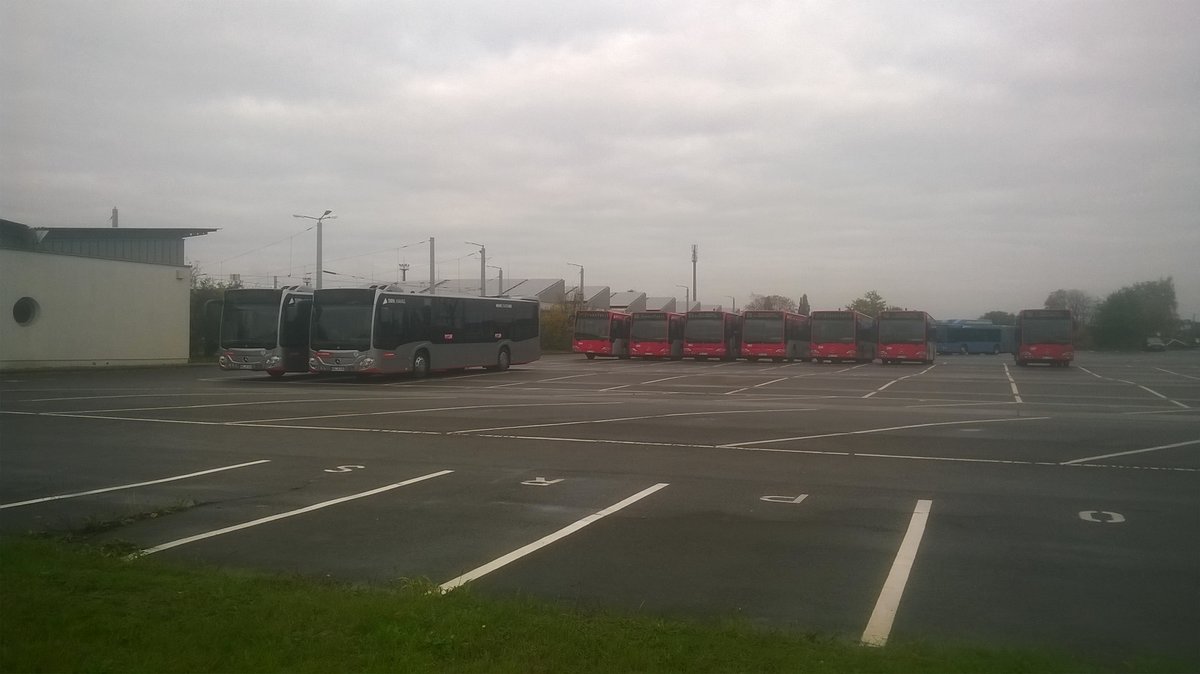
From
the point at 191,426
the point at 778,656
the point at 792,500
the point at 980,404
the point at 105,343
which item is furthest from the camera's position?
the point at 105,343

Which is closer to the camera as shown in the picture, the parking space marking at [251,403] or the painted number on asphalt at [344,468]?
the painted number on asphalt at [344,468]

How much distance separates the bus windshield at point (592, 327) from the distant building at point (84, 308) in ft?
72.8

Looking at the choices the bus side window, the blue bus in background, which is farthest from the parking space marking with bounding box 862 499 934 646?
the blue bus in background

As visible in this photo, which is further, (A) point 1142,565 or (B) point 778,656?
(A) point 1142,565

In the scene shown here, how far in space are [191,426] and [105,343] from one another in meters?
23.1

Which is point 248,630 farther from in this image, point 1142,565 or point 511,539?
point 1142,565

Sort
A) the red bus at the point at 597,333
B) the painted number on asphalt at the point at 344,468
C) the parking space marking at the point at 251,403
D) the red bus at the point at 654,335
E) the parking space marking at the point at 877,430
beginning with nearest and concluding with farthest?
the painted number on asphalt at the point at 344,468 < the parking space marking at the point at 877,430 < the parking space marking at the point at 251,403 < the red bus at the point at 654,335 < the red bus at the point at 597,333

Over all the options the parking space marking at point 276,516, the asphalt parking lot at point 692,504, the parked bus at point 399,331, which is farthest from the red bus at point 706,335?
the parking space marking at point 276,516

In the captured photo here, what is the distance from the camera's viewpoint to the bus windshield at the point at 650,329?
177 feet

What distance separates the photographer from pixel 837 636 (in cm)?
576

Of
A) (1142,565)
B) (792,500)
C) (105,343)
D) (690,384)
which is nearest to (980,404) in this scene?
(690,384)

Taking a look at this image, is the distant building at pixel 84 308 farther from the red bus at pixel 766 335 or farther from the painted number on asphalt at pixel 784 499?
the red bus at pixel 766 335

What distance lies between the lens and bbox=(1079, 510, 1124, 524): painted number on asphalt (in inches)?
364

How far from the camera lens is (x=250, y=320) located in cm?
3091
